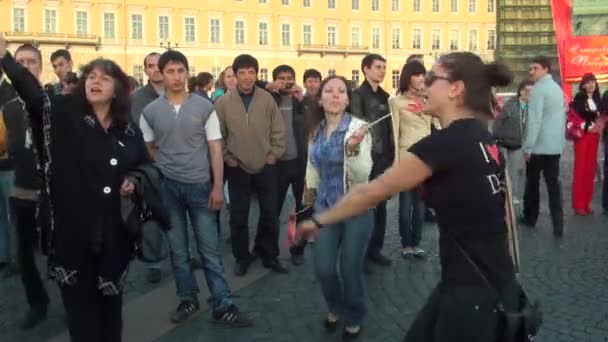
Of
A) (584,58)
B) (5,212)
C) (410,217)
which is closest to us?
(5,212)

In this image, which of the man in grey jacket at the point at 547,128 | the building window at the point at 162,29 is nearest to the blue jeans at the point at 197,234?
the man in grey jacket at the point at 547,128

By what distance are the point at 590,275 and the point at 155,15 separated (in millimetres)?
61207

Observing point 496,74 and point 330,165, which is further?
point 330,165

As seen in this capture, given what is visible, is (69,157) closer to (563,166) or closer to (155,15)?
(563,166)

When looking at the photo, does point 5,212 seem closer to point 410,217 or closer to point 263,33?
point 410,217

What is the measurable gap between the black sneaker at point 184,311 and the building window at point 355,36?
68837 mm

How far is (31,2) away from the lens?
57.3 m

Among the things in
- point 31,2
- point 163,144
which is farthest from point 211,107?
point 31,2

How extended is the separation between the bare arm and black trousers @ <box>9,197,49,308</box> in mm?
2918

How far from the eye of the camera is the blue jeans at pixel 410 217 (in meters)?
6.18

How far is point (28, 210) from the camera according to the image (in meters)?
4.67

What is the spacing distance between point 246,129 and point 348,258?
6.33 feet

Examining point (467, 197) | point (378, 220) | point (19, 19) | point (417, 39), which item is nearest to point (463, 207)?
point (467, 197)

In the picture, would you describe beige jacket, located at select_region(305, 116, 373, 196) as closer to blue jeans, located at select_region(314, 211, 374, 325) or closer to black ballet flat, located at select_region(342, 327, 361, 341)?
blue jeans, located at select_region(314, 211, 374, 325)
